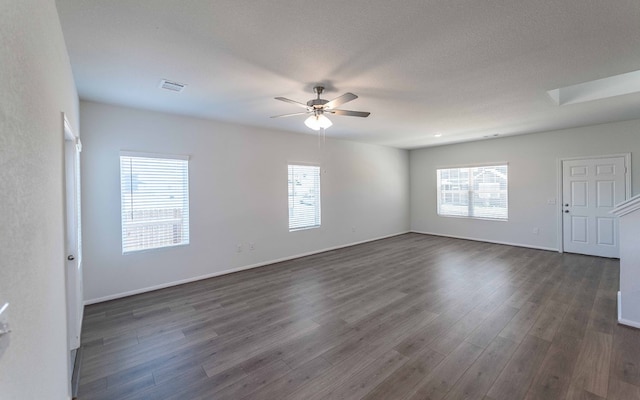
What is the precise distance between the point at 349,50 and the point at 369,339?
2.65 m

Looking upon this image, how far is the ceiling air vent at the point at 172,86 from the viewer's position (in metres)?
2.95

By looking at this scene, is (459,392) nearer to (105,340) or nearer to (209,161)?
(105,340)

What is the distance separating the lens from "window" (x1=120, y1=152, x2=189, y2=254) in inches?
148

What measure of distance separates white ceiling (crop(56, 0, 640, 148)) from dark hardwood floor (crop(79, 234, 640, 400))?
8.58 ft

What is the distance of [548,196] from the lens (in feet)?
19.5

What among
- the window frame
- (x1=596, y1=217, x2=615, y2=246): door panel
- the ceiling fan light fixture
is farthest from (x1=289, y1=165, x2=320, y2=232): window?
(x1=596, y1=217, x2=615, y2=246): door panel

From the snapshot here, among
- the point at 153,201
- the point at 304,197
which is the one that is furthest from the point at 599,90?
the point at 153,201

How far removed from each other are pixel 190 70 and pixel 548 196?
714 centimetres

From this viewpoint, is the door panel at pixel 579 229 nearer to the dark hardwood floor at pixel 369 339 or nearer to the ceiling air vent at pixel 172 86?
the dark hardwood floor at pixel 369 339

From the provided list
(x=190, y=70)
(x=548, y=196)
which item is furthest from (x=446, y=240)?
(x=190, y=70)

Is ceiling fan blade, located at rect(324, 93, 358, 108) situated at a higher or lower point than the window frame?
higher

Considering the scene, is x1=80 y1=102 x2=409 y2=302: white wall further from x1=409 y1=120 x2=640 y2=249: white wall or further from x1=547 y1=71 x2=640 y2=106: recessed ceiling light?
x1=547 y1=71 x2=640 y2=106: recessed ceiling light

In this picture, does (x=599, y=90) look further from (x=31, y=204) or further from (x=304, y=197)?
(x=31, y=204)

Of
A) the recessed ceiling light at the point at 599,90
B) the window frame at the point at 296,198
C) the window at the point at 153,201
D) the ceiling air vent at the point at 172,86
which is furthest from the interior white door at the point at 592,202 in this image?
the window at the point at 153,201
